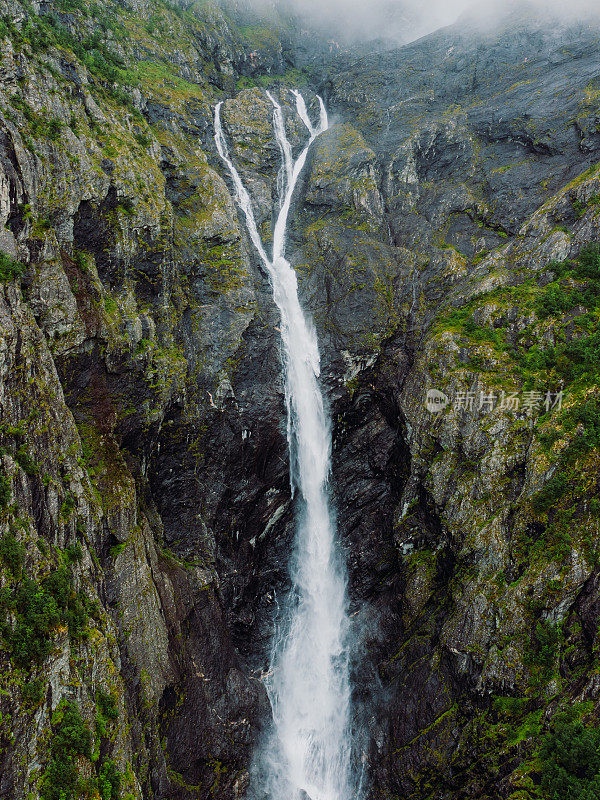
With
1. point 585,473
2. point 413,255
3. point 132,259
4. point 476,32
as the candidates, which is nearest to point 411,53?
point 476,32

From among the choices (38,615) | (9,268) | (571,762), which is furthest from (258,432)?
(571,762)

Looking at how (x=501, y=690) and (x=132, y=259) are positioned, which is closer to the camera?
(x=501, y=690)

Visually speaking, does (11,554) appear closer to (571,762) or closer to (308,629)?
(308,629)

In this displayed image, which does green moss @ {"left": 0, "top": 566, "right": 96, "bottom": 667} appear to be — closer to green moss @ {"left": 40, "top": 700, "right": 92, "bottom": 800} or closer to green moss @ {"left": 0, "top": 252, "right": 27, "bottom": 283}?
green moss @ {"left": 40, "top": 700, "right": 92, "bottom": 800}

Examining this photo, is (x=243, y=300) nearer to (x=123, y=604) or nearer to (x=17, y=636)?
(x=123, y=604)

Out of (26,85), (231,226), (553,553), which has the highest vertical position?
(26,85)
